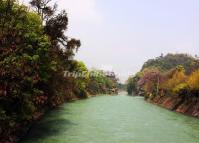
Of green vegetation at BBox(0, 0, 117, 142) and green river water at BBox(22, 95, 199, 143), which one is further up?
green vegetation at BBox(0, 0, 117, 142)

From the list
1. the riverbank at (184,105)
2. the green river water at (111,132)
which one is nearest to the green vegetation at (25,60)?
the green river water at (111,132)

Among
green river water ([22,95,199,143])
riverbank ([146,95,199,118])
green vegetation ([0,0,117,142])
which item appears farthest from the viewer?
riverbank ([146,95,199,118])

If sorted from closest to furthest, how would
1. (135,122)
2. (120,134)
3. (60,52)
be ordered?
1. (120,134)
2. (135,122)
3. (60,52)

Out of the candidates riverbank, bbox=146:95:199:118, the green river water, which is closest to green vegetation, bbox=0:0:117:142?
the green river water

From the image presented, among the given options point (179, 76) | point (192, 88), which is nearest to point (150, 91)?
point (179, 76)

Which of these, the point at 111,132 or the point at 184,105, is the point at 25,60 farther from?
the point at 184,105

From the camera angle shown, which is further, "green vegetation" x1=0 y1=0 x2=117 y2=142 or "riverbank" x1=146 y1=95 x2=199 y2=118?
"riverbank" x1=146 y1=95 x2=199 y2=118

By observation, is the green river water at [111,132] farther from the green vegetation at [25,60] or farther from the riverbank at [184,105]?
the riverbank at [184,105]

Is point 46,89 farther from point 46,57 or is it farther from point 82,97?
point 82,97

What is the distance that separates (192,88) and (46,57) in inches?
1258

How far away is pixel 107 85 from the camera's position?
199625mm

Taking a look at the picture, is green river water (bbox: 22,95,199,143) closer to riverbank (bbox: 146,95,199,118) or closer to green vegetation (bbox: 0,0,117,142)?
green vegetation (bbox: 0,0,117,142)

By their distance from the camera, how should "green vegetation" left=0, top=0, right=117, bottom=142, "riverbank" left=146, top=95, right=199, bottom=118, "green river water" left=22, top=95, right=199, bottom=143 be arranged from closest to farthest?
"green vegetation" left=0, top=0, right=117, bottom=142
"green river water" left=22, top=95, right=199, bottom=143
"riverbank" left=146, top=95, right=199, bottom=118

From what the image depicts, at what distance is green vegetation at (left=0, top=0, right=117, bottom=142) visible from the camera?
21.5 m
